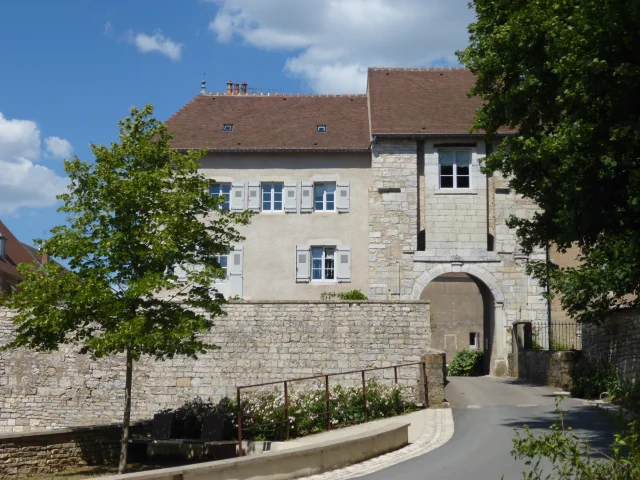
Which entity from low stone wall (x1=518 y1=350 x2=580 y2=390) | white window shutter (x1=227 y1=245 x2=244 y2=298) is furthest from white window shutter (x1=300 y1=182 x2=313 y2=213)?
low stone wall (x1=518 y1=350 x2=580 y2=390)

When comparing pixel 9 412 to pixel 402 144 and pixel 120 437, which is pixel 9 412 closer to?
pixel 120 437

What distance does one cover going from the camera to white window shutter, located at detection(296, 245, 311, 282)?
27.8 m

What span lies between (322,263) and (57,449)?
14.3 metres

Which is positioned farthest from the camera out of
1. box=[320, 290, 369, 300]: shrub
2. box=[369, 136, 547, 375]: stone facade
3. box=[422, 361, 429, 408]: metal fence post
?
box=[369, 136, 547, 375]: stone facade

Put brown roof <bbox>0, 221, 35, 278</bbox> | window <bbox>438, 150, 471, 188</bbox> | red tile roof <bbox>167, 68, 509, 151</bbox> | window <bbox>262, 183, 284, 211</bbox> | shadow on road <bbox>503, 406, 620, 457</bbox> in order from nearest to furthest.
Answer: shadow on road <bbox>503, 406, 620, 457</bbox> → window <bbox>438, 150, 471, 188</bbox> → red tile roof <bbox>167, 68, 509, 151</bbox> → window <bbox>262, 183, 284, 211</bbox> → brown roof <bbox>0, 221, 35, 278</bbox>

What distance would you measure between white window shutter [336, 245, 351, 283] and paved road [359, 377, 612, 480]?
6.68m

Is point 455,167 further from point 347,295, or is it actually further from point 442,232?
point 347,295

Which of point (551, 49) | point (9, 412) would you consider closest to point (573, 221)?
point (551, 49)

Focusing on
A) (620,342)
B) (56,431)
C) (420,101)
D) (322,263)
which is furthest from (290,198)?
(56,431)

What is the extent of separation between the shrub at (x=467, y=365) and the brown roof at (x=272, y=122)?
886 centimetres

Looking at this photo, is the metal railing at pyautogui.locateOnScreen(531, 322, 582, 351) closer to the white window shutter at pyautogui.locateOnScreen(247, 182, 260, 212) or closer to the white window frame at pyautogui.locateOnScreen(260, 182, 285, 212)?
the white window frame at pyautogui.locateOnScreen(260, 182, 285, 212)

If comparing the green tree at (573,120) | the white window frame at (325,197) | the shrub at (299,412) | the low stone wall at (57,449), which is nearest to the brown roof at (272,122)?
the white window frame at (325,197)

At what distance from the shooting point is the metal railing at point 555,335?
26.0 metres

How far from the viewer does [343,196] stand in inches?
1115
